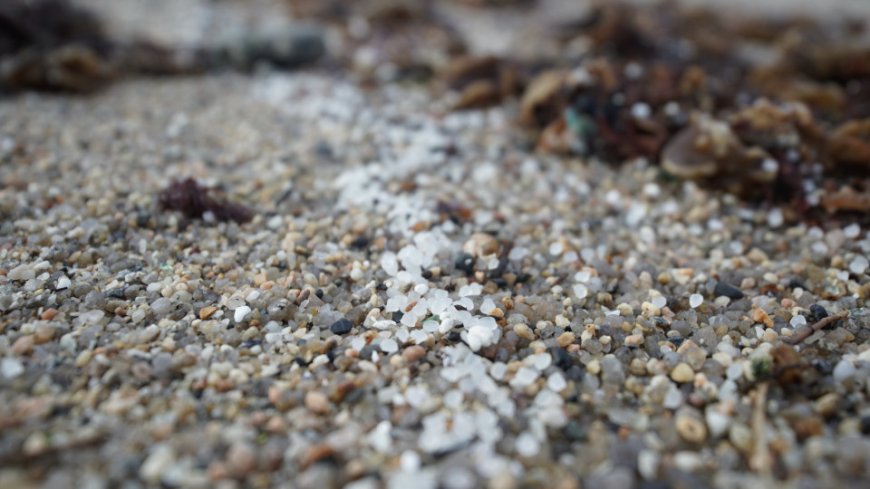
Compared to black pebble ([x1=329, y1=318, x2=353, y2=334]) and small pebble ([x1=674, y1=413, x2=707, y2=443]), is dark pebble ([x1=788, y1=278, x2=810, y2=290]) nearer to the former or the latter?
small pebble ([x1=674, y1=413, x2=707, y2=443])

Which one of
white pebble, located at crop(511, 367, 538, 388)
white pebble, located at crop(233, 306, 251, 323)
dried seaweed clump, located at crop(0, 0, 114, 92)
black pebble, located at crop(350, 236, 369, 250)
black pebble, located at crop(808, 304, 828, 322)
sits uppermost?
dried seaweed clump, located at crop(0, 0, 114, 92)

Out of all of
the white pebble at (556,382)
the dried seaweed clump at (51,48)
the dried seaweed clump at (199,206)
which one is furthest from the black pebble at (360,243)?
the dried seaweed clump at (51,48)

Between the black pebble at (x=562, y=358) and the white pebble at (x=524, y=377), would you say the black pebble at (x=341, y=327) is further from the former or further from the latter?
the black pebble at (x=562, y=358)

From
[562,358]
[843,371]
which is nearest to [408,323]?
[562,358]

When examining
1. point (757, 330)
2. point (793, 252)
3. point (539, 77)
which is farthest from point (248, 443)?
point (539, 77)

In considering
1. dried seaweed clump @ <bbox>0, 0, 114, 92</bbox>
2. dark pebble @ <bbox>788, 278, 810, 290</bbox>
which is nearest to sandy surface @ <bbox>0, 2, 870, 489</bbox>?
dark pebble @ <bbox>788, 278, 810, 290</bbox>
